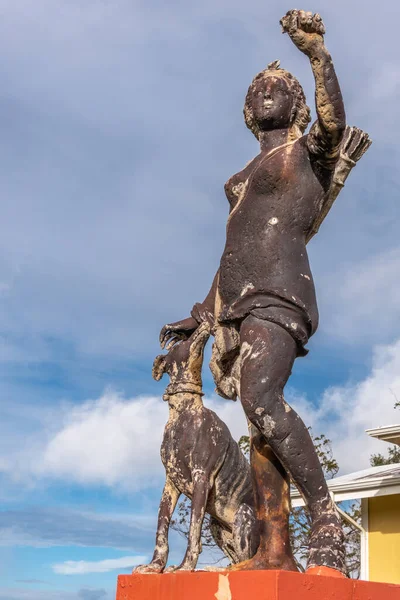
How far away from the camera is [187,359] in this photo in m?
5.70

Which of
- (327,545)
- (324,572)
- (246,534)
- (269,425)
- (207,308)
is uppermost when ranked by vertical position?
(207,308)

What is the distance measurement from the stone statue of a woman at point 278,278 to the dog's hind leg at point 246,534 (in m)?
0.12

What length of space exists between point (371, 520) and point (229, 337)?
1108cm

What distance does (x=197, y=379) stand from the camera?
5.74 metres

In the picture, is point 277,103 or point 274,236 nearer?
point 274,236

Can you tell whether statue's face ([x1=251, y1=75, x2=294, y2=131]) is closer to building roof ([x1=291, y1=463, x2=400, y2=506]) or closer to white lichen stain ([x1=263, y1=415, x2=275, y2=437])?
white lichen stain ([x1=263, y1=415, x2=275, y2=437])

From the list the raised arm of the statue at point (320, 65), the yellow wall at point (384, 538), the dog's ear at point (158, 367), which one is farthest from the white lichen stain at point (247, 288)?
the yellow wall at point (384, 538)

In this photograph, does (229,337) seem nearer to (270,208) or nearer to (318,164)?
(270,208)

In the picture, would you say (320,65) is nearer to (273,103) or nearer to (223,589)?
(273,103)

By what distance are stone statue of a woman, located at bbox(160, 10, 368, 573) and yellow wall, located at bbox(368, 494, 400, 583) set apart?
34.3ft

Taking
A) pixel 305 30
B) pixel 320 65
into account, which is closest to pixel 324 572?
pixel 320 65

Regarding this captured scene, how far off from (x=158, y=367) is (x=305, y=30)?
257 centimetres

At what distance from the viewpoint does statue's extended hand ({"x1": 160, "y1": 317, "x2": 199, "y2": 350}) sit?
5648 millimetres

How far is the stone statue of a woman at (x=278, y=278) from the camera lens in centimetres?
432
